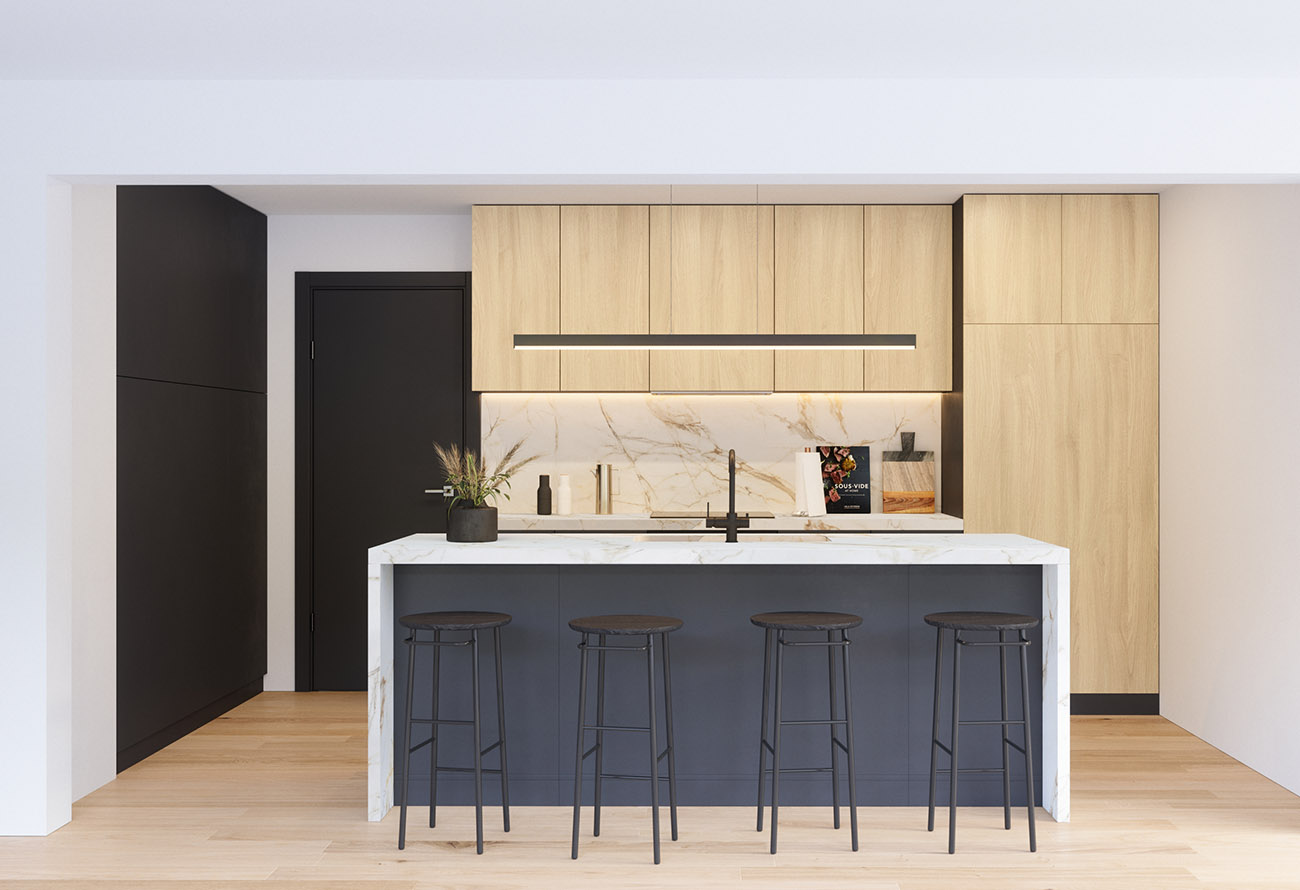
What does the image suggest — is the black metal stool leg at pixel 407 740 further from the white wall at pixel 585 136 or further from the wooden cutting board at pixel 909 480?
the wooden cutting board at pixel 909 480

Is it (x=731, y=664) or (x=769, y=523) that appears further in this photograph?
(x=769, y=523)

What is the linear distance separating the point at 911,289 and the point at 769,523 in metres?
1.50

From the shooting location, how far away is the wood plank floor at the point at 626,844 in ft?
11.1

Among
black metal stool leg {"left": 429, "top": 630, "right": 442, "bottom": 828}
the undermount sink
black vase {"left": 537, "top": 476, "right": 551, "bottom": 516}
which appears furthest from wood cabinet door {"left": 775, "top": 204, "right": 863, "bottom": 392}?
black metal stool leg {"left": 429, "top": 630, "right": 442, "bottom": 828}

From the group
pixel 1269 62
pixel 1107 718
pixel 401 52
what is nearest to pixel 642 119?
pixel 401 52

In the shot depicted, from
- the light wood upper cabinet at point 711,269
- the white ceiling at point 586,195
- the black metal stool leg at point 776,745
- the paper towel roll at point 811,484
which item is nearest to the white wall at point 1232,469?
the white ceiling at point 586,195

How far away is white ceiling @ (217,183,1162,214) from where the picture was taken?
5.49 m

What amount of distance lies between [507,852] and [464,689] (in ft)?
2.26

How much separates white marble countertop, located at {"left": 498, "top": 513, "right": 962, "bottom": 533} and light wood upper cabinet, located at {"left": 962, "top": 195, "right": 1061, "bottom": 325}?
1.08m

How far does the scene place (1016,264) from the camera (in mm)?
5598

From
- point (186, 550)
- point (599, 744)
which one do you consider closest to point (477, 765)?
point (599, 744)

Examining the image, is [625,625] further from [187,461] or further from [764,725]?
[187,461]

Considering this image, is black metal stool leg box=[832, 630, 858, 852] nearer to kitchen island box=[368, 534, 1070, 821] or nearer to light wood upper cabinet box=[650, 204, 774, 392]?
kitchen island box=[368, 534, 1070, 821]

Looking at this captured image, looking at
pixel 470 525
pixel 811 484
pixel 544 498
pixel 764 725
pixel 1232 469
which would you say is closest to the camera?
pixel 764 725
